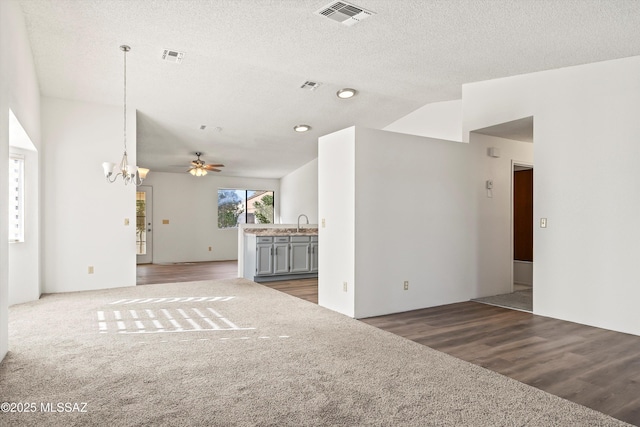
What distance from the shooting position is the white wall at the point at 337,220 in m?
4.50

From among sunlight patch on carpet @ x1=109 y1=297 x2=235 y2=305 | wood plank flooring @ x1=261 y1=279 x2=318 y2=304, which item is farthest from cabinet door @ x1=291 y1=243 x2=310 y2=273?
sunlight patch on carpet @ x1=109 y1=297 x2=235 y2=305

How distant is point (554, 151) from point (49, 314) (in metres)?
6.04

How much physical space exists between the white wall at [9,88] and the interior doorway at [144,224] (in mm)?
5647

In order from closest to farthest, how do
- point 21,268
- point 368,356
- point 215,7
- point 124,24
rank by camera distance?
point 368,356 < point 215,7 < point 124,24 < point 21,268

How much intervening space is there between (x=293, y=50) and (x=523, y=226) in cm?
518

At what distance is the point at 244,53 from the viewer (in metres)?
4.49

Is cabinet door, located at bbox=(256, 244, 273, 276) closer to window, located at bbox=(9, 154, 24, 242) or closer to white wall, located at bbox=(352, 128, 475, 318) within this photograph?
white wall, located at bbox=(352, 128, 475, 318)

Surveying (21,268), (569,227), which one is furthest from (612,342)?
(21,268)

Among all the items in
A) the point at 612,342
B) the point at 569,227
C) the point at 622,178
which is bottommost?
the point at 612,342

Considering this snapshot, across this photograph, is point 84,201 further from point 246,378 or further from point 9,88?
point 246,378

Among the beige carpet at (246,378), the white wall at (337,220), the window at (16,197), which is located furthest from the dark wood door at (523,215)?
the window at (16,197)

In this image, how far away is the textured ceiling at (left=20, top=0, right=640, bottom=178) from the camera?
3.44m

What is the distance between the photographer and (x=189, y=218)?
35.5 feet

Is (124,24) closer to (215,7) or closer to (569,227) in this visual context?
(215,7)
